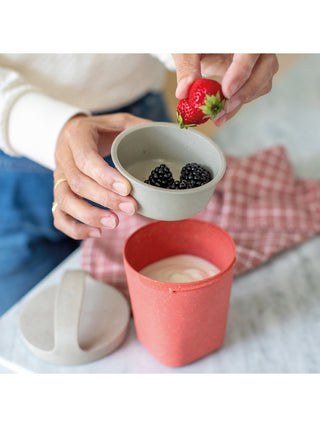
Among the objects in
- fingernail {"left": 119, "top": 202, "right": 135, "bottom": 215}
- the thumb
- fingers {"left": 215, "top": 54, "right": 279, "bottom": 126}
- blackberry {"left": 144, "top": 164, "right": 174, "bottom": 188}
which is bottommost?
fingernail {"left": 119, "top": 202, "right": 135, "bottom": 215}

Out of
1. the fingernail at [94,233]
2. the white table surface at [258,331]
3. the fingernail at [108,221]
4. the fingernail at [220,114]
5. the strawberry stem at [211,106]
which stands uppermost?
the strawberry stem at [211,106]

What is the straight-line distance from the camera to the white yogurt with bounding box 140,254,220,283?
693 mm

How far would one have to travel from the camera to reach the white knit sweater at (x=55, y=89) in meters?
0.76

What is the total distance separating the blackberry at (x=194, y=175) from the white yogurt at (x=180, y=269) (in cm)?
18

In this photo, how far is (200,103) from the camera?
0.54 meters

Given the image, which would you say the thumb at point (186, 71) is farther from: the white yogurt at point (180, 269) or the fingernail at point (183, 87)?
the white yogurt at point (180, 269)

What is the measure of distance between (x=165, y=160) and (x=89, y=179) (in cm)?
10

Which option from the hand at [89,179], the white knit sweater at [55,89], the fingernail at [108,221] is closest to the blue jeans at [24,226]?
the white knit sweater at [55,89]

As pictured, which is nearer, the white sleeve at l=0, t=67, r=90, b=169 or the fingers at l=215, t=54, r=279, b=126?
the fingers at l=215, t=54, r=279, b=126

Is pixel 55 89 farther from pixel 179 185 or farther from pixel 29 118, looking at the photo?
pixel 179 185

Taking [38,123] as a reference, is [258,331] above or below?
A: below

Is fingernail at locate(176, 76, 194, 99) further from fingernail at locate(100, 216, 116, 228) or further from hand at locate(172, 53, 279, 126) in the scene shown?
fingernail at locate(100, 216, 116, 228)

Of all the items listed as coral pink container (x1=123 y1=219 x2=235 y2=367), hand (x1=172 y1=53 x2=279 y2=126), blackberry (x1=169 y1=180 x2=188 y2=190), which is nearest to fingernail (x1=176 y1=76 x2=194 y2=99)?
hand (x1=172 y1=53 x2=279 y2=126)

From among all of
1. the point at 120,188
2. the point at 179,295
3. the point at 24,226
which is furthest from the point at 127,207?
the point at 24,226
